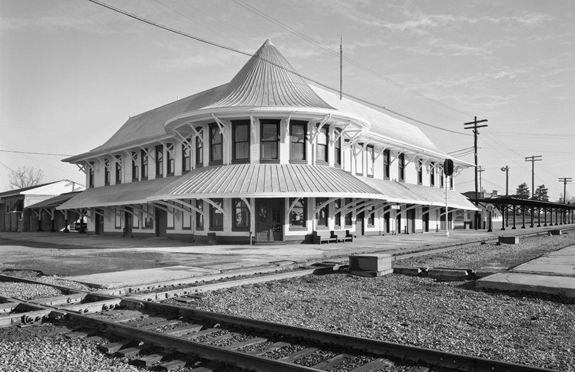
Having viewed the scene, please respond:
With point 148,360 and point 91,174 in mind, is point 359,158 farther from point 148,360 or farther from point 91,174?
point 148,360

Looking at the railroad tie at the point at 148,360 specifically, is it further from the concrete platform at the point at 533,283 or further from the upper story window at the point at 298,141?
the upper story window at the point at 298,141

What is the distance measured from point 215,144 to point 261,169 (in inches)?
152

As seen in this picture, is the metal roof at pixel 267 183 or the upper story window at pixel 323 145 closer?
the metal roof at pixel 267 183

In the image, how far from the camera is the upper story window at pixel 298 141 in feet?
90.6

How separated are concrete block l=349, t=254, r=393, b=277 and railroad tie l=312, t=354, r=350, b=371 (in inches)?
283

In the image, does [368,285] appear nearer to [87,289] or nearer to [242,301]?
[242,301]

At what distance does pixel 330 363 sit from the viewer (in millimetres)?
5027

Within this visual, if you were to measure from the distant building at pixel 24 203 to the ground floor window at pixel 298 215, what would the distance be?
40067 millimetres

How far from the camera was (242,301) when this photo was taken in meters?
8.83

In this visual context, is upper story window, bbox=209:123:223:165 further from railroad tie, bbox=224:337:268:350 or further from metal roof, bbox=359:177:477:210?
railroad tie, bbox=224:337:268:350

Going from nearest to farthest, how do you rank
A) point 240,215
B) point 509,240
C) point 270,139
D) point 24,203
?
point 509,240 → point 240,215 → point 270,139 → point 24,203

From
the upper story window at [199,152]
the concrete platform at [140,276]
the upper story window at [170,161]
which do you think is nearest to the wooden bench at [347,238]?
the upper story window at [199,152]

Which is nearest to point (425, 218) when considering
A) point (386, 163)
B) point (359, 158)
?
point (386, 163)

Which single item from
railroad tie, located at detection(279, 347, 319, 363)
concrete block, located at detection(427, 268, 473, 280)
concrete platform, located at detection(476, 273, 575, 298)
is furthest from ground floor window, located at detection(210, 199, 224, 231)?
railroad tie, located at detection(279, 347, 319, 363)
